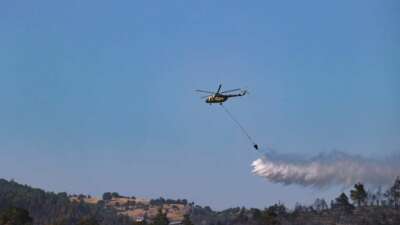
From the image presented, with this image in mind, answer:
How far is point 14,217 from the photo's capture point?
13975 cm

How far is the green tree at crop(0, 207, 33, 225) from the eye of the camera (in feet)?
453

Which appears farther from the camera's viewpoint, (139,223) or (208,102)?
(139,223)

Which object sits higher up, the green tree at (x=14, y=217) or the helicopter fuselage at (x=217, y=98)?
the helicopter fuselage at (x=217, y=98)

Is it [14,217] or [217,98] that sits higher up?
[217,98]

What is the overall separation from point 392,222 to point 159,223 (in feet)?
246

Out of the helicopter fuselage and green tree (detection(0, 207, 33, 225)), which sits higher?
the helicopter fuselage

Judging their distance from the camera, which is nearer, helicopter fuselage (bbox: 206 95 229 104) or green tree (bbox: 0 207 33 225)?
helicopter fuselage (bbox: 206 95 229 104)

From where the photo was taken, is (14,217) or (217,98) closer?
(217,98)

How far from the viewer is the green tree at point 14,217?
13812 cm

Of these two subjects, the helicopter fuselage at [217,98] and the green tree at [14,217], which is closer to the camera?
the helicopter fuselage at [217,98]

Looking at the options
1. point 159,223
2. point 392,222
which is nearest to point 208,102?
point 159,223

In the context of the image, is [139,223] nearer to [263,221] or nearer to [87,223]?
[87,223]

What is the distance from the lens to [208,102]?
86.3 meters

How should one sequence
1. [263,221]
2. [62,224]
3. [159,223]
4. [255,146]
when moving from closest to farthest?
[255,146], [62,224], [263,221], [159,223]
